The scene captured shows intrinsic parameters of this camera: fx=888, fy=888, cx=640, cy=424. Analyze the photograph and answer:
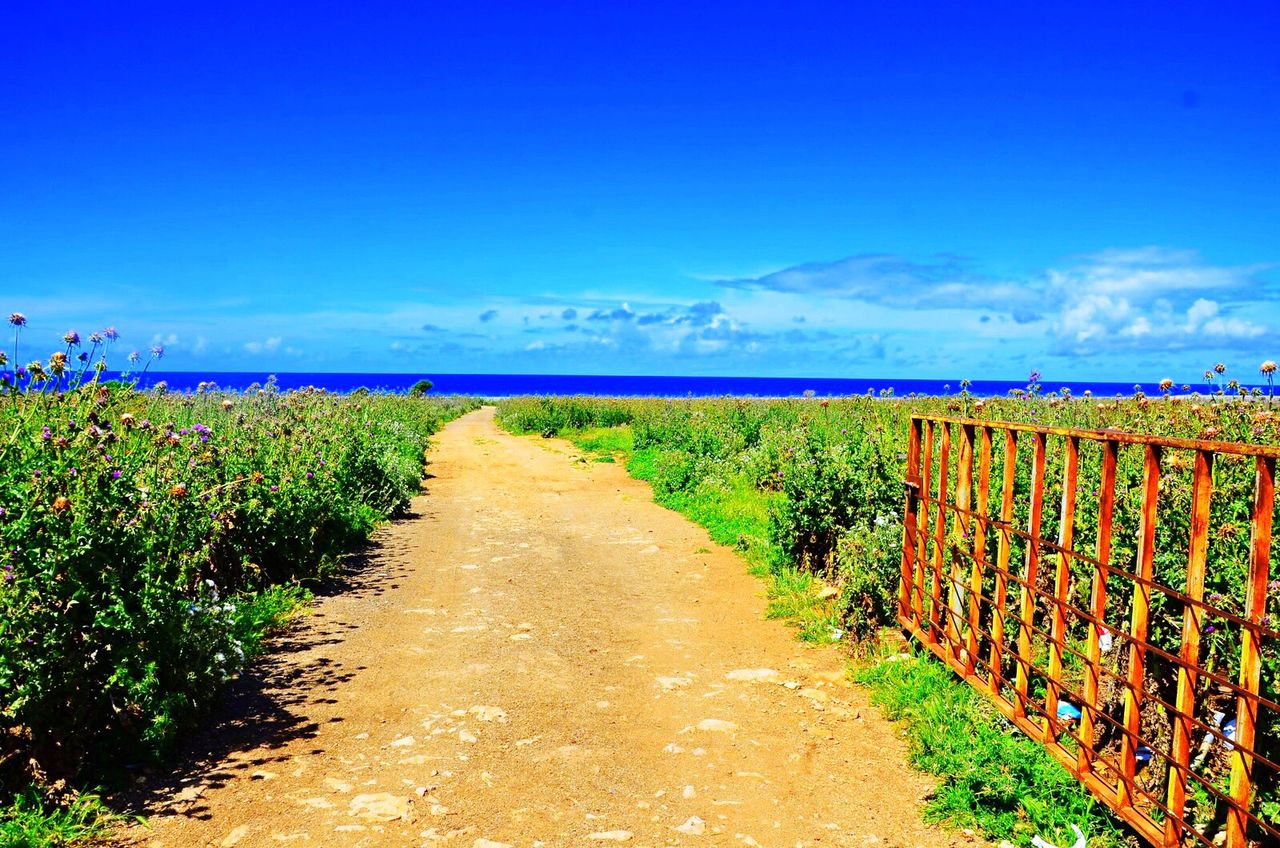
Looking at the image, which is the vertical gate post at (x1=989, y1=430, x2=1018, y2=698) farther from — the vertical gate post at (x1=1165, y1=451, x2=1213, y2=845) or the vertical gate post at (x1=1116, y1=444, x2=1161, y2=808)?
the vertical gate post at (x1=1165, y1=451, x2=1213, y2=845)

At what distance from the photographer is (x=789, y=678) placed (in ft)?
17.6

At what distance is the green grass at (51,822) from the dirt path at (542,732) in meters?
0.17

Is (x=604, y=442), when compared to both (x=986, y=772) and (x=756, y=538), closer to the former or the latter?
(x=756, y=538)

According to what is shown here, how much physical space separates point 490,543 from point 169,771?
18.5ft

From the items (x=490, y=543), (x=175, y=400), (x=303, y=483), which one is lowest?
(x=490, y=543)

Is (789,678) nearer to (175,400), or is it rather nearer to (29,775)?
(29,775)

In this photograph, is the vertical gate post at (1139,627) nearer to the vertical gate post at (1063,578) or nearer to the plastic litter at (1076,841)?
the plastic litter at (1076,841)

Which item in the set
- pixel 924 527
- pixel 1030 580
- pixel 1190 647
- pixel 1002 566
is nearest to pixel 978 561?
pixel 1002 566

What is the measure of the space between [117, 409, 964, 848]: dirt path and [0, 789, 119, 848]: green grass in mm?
173

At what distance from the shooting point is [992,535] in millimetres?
5520

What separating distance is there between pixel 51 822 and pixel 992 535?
4975 mm

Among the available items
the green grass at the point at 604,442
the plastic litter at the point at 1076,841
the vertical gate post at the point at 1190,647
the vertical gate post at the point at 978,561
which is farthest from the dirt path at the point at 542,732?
the green grass at the point at 604,442

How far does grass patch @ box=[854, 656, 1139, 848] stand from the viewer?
3.46m

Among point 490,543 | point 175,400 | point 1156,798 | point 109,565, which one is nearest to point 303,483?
point 490,543
